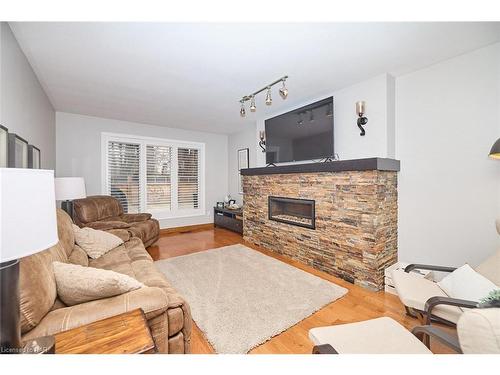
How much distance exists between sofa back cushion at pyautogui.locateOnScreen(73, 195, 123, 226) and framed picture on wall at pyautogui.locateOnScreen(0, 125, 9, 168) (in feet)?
6.80

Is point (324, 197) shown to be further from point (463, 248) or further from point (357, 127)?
point (463, 248)

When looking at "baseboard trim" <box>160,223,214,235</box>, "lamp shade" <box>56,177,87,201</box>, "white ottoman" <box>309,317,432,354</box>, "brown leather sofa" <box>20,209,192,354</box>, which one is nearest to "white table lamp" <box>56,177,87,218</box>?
"lamp shade" <box>56,177,87,201</box>

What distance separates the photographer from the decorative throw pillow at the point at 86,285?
121cm

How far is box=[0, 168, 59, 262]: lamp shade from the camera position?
65 cm

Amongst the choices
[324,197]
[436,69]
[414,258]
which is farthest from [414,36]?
[414,258]

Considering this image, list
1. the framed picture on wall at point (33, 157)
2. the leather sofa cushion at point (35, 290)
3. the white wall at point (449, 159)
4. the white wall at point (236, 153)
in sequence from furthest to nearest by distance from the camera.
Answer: the white wall at point (236, 153) < the framed picture on wall at point (33, 157) < the white wall at point (449, 159) < the leather sofa cushion at point (35, 290)

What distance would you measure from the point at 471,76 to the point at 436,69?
326mm

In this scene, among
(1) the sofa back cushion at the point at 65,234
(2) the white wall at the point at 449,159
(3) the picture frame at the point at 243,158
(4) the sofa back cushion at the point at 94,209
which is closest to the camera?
(1) the sofa back cushion at the point at 65,234

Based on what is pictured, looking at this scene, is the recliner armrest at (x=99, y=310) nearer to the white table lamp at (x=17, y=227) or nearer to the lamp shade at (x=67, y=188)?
the white table lamp at (x=17, y=227)

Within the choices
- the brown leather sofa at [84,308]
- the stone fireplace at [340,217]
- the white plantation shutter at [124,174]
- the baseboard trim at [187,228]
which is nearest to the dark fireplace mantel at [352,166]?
the stone fireplace at [340,217]

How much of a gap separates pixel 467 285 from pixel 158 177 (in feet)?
17.0

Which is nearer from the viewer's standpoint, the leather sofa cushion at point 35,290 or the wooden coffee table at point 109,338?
the wooden coffee table at point 109,338

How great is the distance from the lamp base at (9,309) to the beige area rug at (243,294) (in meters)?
1.17

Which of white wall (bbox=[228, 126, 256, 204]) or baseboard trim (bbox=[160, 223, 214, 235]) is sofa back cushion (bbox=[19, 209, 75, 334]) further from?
white wall (bbox=[228, 126, 256, 204])
